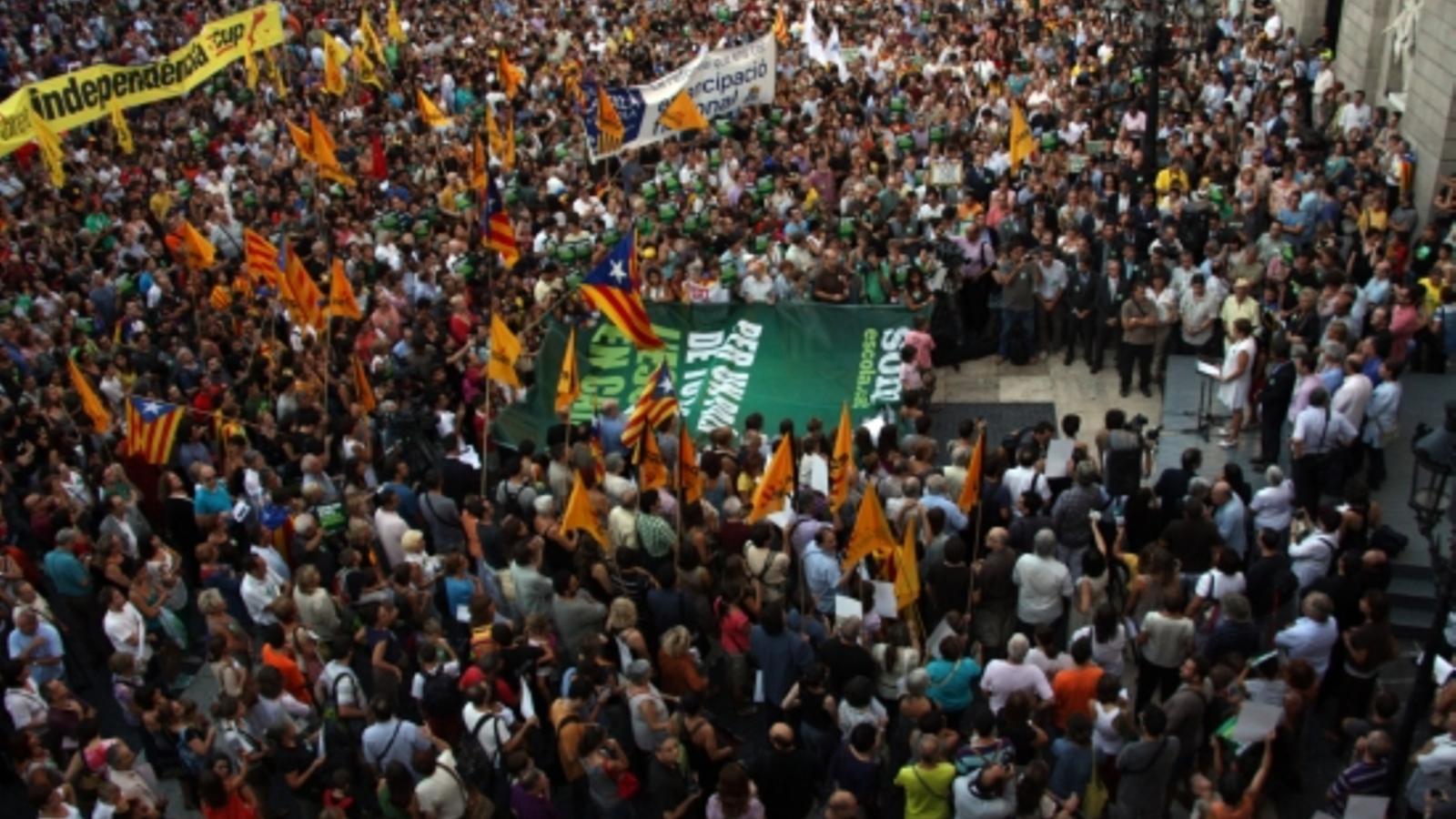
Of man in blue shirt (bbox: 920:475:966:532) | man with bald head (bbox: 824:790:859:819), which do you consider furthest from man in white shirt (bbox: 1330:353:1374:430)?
man with bald head (bbox: 824:790:859:819)

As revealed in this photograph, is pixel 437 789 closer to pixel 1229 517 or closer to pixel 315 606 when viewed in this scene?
pixel 315 606

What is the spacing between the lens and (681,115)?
20031mm

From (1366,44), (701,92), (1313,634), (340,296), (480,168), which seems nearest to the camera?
(1313,634)

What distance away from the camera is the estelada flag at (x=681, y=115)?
65.5 feet

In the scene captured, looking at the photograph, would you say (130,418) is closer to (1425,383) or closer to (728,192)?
(728,192)

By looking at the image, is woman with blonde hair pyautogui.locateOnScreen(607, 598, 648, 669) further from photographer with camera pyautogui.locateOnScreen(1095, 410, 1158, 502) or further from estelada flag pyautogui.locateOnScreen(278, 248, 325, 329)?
estelada flag pyautogui.locateOnScreen(278, 248, 325, 329)

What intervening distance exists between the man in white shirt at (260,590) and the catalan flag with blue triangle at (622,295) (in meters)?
4.39

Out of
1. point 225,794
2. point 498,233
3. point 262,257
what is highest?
point 498,233

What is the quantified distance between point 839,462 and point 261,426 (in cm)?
578

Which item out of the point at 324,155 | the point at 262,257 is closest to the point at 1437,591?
the point at 262,257

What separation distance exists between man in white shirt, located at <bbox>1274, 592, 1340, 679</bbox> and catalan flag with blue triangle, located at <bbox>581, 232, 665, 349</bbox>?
6.90 meters

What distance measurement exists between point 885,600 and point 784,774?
211 cm

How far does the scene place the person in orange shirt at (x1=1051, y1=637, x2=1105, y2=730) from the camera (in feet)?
31.5

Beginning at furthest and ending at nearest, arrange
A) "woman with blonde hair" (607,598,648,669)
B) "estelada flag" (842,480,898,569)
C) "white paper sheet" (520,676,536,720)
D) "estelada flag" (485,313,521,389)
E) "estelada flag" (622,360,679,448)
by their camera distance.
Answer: "estelada flag" (485,313,521,389) < "estelada flag" (622,360,679,448) < "estelada flag" (842,480,898,569) < "woman with blonde hair" (607,598,648,669) < "white paper sheet" (520,676,536,720)
